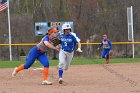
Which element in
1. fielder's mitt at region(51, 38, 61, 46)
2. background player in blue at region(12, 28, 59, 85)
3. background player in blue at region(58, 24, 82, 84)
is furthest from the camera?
background player in blue at region(58, 24, 82, 84)

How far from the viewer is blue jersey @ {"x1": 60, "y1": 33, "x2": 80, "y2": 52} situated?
1543 cm

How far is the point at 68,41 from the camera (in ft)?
50.6

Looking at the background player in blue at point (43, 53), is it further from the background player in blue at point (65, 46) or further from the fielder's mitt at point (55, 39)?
the background player in blue at point (65, 46)

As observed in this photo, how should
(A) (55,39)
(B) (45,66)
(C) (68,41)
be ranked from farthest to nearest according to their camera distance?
(C) (68,41), (A) (55,39), (B) (45,66)

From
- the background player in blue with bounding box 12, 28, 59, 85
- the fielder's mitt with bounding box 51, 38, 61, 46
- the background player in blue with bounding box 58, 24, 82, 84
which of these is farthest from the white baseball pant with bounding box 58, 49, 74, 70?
the background player in blue with bounding box 12, 28, 59, 85

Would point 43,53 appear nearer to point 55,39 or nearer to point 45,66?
point 45,66

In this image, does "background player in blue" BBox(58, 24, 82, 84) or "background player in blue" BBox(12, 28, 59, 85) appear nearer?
"background player in blue" BBox(12, 28, 59, 85)

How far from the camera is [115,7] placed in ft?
169

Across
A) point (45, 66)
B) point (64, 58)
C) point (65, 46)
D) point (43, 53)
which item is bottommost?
point (45, 66)

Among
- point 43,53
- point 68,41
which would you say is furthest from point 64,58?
point 43,53

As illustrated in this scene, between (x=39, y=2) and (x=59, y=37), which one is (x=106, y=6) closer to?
(x=39, y=2)

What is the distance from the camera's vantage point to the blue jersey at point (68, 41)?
15.4 m

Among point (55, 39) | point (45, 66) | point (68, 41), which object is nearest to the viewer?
point (45, 66)

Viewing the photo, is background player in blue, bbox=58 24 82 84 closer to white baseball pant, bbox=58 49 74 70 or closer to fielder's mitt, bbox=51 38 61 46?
white baseball pant, bbox=58 49 74 70
